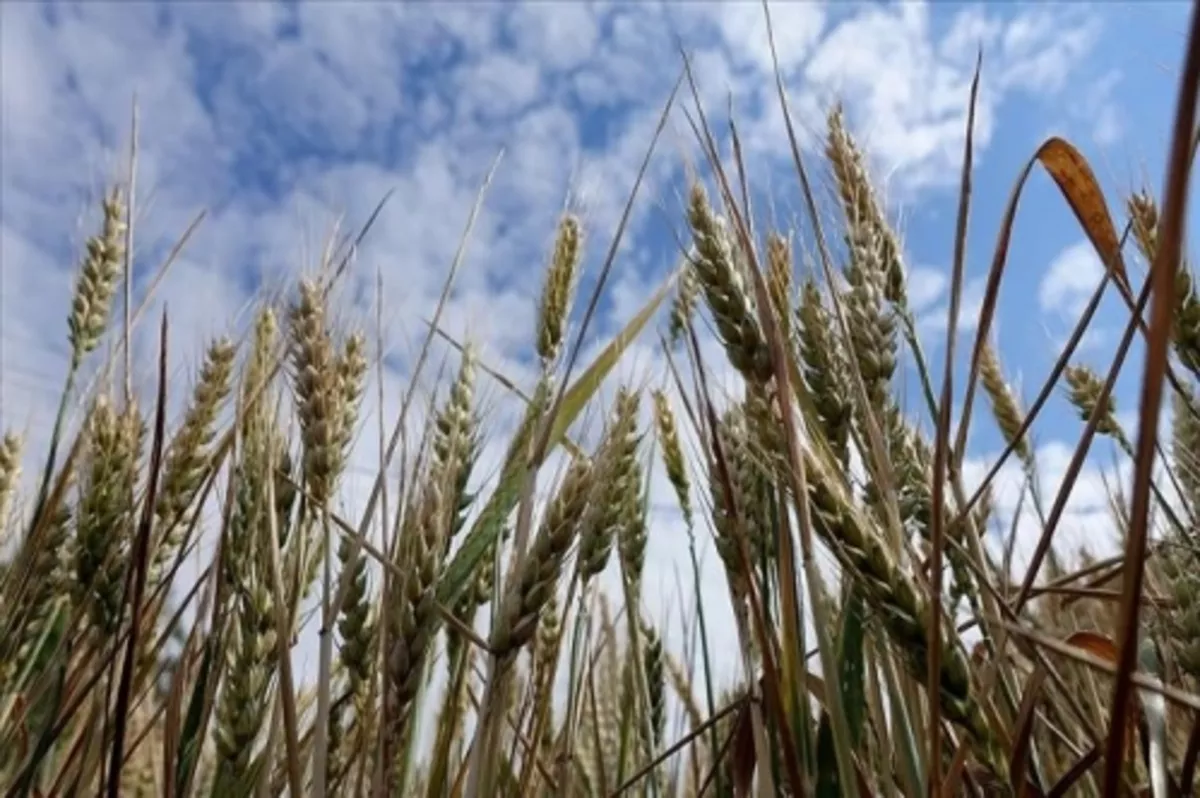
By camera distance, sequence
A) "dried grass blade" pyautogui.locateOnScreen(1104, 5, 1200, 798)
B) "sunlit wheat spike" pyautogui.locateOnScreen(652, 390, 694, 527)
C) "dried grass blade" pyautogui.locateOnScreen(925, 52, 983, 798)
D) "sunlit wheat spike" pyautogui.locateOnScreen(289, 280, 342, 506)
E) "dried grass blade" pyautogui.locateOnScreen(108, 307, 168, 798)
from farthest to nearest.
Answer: "sunlit wheat spike" pyautogui.locateOnScreen(652, 390, 694, 527)
"sunlit wheat spike" pyautogui.locateOnScreen(289, 280, 342, 506)
"dried grass blade" pyautogui.locateOnScreen(108, 307, 168, 798)
"dried grass blade" pyautogui.locateOnScreen(925, 52, 983, 798)
"dried grass blade" pyautogui.locateOnScreen(1104, 5, 1200, 798)

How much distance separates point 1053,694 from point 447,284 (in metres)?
0.96

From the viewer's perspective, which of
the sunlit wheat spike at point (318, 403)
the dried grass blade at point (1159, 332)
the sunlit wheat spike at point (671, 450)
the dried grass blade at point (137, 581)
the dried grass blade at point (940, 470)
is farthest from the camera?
the sunlit wheat spike at point (671, 450)

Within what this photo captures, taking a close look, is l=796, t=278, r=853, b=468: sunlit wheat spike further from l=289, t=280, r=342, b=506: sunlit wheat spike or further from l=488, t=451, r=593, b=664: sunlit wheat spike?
l=289, t=280, r=342, b=506: sunlit wheat spike

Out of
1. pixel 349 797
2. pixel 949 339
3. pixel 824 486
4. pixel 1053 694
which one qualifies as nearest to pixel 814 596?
pixel 824 486

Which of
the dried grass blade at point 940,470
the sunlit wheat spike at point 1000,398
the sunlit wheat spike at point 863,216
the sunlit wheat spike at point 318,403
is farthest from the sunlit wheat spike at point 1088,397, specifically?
the sunlit wheat spike at point 318,403

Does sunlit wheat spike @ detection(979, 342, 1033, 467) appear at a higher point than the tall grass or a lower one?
higher

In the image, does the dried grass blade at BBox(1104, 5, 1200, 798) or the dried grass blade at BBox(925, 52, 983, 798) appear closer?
Answer: the dried grass blade at BBox(1104, 5, 1200, 798)

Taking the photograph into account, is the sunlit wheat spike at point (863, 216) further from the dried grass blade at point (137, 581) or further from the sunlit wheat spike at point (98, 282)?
the sunlit wheat spike at point (98, 282)

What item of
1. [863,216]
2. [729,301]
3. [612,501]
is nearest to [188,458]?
[612,501]

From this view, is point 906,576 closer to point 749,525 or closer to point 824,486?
point 824,486

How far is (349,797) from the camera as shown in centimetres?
167

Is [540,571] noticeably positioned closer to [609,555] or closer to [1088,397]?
[609,555]

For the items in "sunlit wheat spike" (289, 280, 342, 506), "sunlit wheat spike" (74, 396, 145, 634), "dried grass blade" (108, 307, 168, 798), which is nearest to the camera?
"dried grass blade" (108, 307, 168, 798)

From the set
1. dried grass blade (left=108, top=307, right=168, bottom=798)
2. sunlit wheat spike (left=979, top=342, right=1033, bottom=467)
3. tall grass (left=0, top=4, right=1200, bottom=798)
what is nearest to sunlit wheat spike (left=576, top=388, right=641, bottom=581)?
tall grass (left=0, top=4, right=1200, bottom=798)
